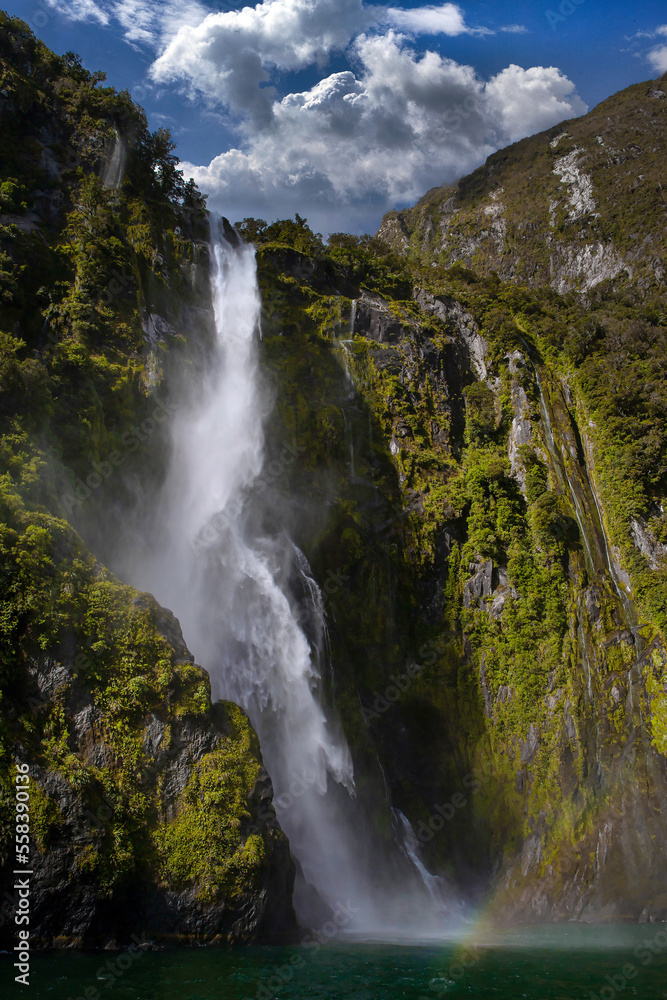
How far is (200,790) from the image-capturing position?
13.9m

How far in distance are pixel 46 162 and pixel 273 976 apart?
27999mm

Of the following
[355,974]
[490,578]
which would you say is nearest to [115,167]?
[490,578]

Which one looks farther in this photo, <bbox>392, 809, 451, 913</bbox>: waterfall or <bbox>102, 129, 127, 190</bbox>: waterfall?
<bbox>102, 129, 127, 190</bbox>: waterfall

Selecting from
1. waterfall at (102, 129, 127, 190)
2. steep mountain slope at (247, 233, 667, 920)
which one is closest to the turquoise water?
steep mountain slope at (247, 233, 667, 920)

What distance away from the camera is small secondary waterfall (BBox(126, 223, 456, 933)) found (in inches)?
750

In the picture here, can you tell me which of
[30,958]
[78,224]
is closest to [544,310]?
[78,224]

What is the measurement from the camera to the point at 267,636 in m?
20.6

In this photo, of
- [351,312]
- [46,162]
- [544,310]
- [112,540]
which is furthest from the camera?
[544,310]

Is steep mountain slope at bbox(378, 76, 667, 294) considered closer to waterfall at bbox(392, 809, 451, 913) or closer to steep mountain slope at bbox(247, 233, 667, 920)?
steep mountain slope at bbox(247, 233, 667, 920)

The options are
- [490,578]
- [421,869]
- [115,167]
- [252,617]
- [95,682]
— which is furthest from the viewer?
[115,167]

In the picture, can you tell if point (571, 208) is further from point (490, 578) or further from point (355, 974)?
point (355, 974)

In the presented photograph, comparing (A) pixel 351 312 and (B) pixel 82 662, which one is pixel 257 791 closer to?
(B) pixel 82 662

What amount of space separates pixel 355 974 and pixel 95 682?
8.24 m

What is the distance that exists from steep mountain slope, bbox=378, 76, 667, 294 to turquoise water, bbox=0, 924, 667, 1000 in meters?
46.9
